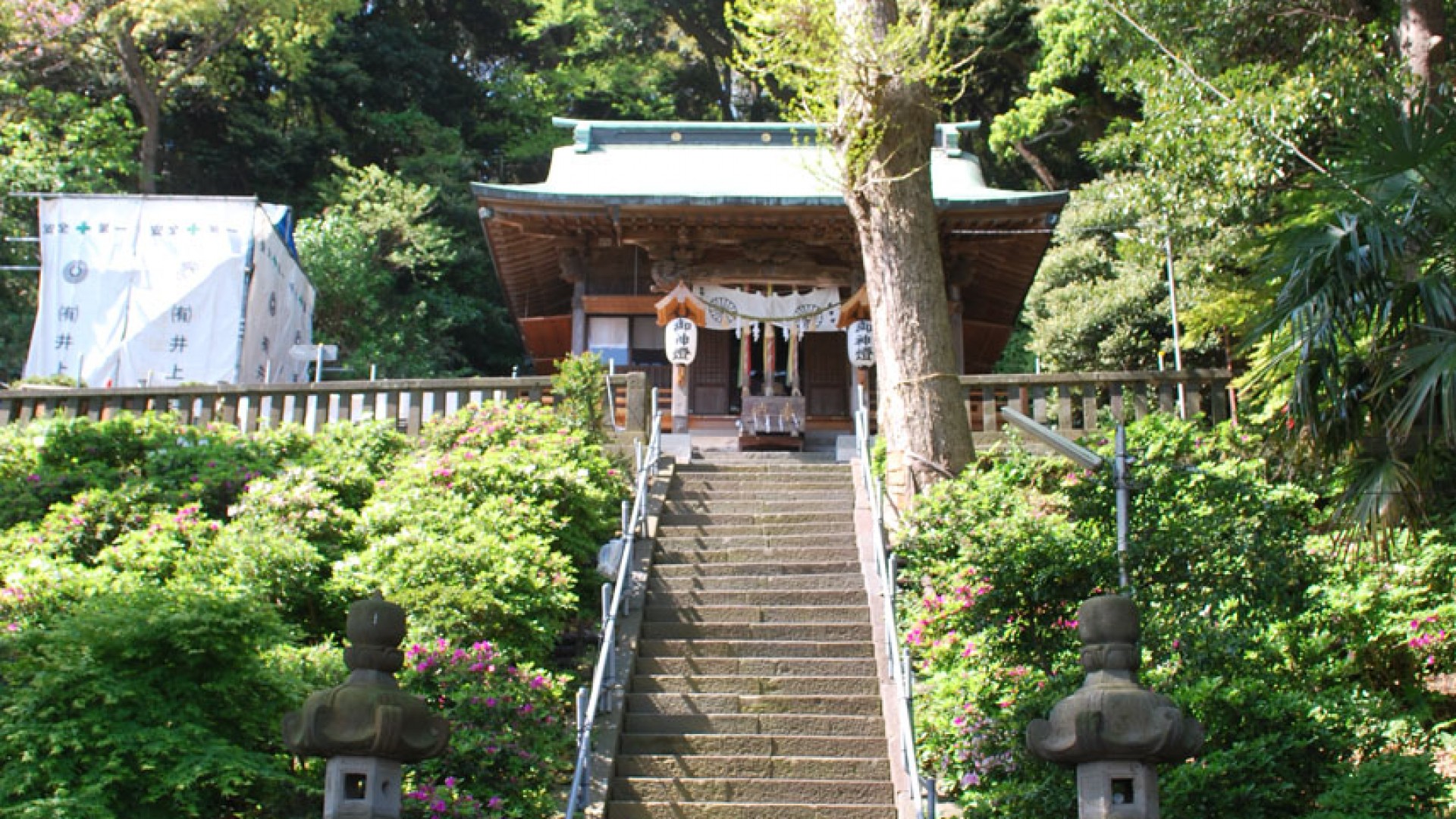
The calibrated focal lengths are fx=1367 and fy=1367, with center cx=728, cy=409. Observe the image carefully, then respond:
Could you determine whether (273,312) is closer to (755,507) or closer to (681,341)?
(681,341)

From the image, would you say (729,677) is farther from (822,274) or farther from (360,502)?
(822,274)

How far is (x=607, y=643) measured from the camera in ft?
30.1

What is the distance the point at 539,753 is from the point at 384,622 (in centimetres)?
253

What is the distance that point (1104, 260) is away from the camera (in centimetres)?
2230

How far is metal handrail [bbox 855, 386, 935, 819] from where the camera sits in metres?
7.68

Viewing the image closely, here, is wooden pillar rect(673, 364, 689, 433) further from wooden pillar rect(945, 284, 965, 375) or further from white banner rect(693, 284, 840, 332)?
wooden pillar rect(945, 284, 965, 375)

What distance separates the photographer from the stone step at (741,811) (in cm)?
834

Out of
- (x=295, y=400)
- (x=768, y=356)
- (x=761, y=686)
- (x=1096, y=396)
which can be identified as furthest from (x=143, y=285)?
(x=761, y=686)

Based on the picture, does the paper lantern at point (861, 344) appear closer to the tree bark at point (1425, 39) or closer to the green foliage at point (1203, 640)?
the tree bark at point (1425, 39)

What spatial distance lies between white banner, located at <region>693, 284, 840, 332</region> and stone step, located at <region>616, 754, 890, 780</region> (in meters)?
9.57

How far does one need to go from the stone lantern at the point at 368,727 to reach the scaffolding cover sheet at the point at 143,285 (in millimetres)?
15278

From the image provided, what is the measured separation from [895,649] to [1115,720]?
414 cm

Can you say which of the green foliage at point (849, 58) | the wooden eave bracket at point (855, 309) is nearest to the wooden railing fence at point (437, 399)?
the green foliage at point (849, 58)

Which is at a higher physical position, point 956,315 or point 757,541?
point 956,315
